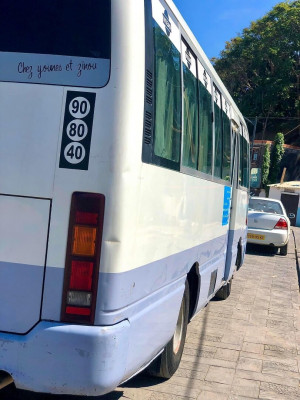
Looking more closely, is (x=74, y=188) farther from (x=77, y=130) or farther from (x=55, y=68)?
(x=55, y=68)

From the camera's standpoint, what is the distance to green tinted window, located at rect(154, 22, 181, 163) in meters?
3.58

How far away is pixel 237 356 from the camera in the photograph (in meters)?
5.86

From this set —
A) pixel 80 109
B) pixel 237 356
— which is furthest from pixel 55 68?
pixel 237 356

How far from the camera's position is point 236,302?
887 centimetres

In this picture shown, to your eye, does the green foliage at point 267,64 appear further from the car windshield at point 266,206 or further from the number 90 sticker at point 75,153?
the number 90 sticker at point 75,153

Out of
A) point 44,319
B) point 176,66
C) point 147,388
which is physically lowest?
point 147,388

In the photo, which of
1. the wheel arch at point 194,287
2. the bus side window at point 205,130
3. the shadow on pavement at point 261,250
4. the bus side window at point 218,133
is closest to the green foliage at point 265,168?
the shadow on pavement at point 261,250

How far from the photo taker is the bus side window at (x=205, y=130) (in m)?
5.07

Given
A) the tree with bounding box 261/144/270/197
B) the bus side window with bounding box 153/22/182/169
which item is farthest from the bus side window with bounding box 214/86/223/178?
the tree with bounding box 261/144/270/197

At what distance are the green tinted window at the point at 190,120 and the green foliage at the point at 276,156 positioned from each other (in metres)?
50.3

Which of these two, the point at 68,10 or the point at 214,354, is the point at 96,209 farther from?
the point at 214,354

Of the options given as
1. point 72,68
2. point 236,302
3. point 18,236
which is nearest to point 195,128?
point 72,68

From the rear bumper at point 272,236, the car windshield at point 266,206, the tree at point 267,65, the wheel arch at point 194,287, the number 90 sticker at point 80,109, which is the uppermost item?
the tree at point 267,65

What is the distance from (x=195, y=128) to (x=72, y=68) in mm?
1846
